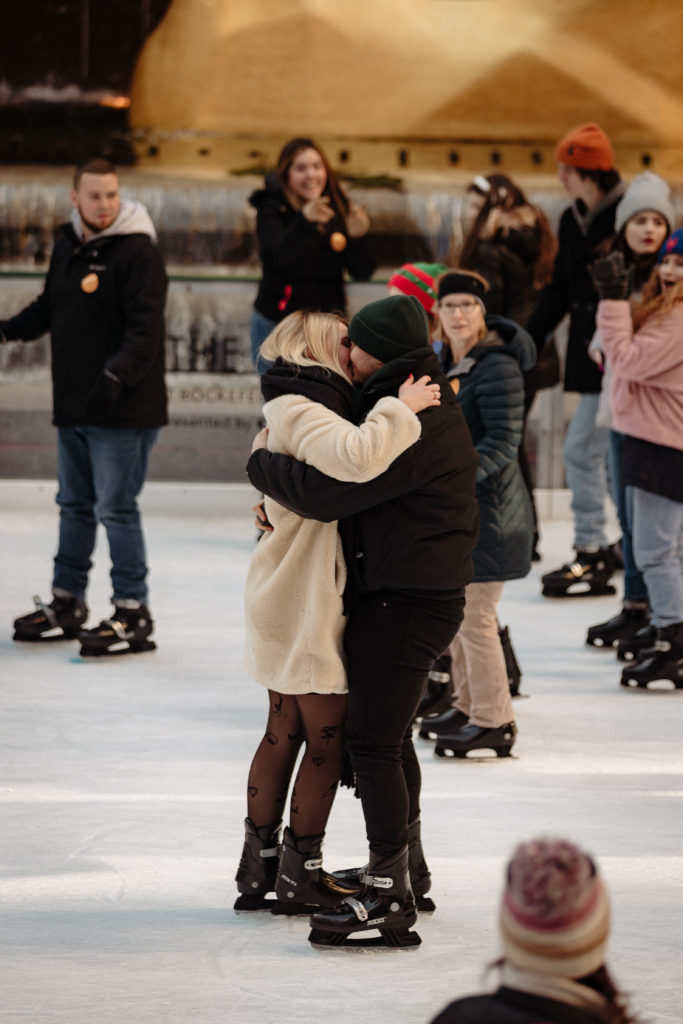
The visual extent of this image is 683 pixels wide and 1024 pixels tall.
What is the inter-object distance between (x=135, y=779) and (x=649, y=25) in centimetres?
901

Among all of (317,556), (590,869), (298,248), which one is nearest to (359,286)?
(298,248)

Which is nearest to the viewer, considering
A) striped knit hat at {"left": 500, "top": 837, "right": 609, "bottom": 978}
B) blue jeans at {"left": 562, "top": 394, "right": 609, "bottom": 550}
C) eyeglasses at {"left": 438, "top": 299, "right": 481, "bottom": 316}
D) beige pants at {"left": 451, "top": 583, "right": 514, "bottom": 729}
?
striped knit hat at {"left": 500, "top": 837, "right": 609, "bottom": 978}

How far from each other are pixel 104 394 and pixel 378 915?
260 centimetres

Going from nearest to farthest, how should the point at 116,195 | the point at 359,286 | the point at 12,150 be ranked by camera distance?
the point at 116,195 < the point at 359,286 < the point at 12,150

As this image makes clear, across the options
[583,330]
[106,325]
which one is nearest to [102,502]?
[106,325]

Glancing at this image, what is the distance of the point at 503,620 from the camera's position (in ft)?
19.7

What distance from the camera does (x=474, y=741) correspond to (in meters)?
4.15

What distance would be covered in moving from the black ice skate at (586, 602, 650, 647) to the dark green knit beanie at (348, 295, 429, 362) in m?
2.83

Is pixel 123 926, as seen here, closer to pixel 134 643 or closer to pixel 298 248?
pixel 134 643

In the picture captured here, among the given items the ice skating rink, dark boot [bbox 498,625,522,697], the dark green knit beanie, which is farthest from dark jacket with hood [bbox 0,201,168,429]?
the dark green knit beanie

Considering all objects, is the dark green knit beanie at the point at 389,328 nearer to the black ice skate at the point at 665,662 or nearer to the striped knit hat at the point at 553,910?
the striped knit hat at the point at 553,910

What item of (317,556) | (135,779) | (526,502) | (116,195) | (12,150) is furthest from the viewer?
(12,150)

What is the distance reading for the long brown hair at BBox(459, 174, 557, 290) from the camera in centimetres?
616

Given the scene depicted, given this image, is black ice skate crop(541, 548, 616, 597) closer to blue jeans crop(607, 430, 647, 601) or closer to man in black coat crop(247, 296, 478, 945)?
blue jeans crop(607, 430, 647, 601)
